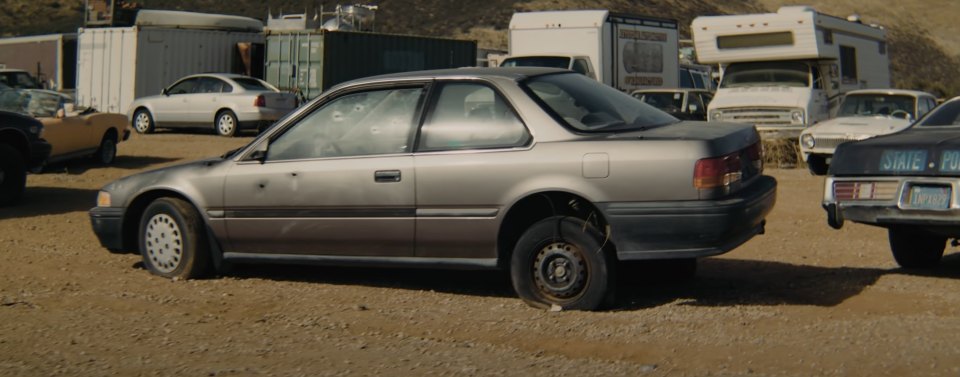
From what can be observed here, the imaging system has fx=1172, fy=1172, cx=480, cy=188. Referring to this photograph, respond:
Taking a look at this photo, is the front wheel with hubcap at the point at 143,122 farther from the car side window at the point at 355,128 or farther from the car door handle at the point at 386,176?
the car door handle at the point at 386,176

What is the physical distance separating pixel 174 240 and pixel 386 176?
1.81 metres

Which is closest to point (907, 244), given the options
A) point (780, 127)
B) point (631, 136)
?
point (631, 136)

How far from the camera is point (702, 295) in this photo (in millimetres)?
7555

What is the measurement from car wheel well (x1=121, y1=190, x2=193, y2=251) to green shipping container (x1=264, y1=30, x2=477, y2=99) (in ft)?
59.0

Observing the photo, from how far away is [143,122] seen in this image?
2494 centimetres

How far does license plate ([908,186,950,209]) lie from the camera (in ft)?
24.7

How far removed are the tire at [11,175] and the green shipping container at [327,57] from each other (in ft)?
44.3

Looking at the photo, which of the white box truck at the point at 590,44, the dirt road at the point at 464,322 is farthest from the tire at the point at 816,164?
the dirt road at the point at 464,322

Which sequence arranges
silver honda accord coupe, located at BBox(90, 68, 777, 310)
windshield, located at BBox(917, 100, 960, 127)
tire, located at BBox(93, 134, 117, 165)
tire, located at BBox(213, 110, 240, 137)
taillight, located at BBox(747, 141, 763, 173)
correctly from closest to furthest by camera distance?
1. silver honda accord coupe, located at BBox(90, 68, 777, 310)
2. taillight, located at BBox(747, 141, 763, 173)
3. windshield, located at BBox(917, 100, 960, 127)
4. tire, located at BBox(93, 134, 117, 165)
5. tire, located at BBox(213, 110, 240, 137)

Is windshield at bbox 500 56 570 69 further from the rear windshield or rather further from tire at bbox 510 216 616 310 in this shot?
tire at bbox 510 216 616 310

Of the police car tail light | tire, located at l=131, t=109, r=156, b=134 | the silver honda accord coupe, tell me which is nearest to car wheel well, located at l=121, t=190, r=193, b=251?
the silver honda accord coupe

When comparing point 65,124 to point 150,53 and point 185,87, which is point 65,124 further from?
point 150,53

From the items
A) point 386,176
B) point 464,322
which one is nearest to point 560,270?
point 464,322

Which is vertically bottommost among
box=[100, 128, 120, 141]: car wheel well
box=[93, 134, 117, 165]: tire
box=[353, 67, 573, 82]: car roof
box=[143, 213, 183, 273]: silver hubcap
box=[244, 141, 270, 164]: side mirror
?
box=[143, 213, 183, 273]: silver hubcap
